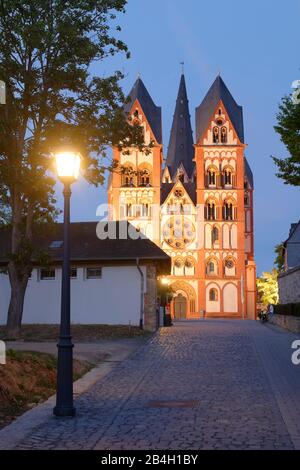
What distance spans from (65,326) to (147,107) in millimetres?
77536

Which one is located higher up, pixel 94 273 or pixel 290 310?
pixel 94 273

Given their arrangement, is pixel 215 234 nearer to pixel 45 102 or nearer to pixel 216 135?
pixel 216 135

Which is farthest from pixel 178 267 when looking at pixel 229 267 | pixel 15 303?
pixel 15 303

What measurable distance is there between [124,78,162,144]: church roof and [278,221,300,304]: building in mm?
28480

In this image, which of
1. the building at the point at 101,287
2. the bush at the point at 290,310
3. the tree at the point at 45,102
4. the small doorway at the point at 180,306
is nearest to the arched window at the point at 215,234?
the small doorway at the point at 180,306

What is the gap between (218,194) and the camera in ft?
273

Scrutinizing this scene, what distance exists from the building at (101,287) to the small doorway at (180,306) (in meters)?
48.6

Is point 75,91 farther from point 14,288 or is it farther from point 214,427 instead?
point 214,427

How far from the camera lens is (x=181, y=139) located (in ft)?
349

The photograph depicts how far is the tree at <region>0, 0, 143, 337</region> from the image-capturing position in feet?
78.4

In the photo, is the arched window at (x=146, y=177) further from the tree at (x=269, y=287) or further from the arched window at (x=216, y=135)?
the tree at (x=269, y=287)

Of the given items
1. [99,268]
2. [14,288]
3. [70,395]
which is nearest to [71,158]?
[70,395]
